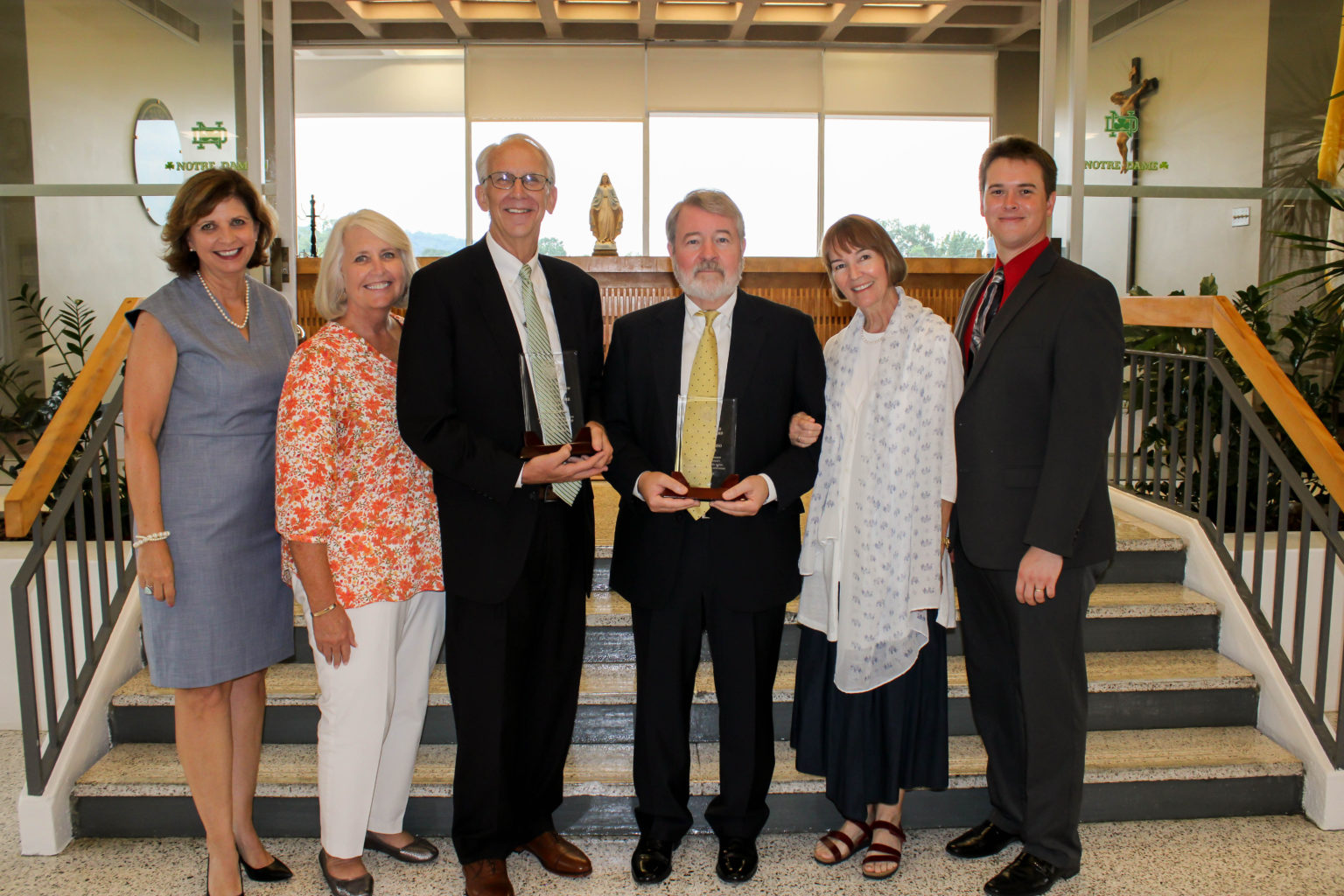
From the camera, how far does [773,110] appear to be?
32.1 feet

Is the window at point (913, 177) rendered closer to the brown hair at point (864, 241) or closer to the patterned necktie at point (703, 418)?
the brown hair at point (864, 241)

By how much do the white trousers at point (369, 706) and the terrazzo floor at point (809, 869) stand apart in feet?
1.00

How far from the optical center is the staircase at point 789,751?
264 cm

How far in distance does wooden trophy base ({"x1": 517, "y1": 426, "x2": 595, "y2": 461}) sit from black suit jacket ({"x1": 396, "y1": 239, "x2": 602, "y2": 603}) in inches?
3.2

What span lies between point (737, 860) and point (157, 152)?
418 cm

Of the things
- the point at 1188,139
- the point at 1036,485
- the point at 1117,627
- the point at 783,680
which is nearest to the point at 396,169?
the point at 1188,139

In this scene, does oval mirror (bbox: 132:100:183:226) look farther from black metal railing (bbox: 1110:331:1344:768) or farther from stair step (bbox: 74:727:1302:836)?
black metal railing (bbox: 1110:331:1344:768)

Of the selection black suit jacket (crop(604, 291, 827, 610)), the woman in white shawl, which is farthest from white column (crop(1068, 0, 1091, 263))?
black suit jacket (crop(604, 291, 827, 610))

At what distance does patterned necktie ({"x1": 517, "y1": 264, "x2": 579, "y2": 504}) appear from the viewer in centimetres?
196

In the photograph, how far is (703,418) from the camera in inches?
79.0

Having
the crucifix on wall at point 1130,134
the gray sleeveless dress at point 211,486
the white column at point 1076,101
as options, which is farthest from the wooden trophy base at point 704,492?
the crucifix on wall at point 1130,134

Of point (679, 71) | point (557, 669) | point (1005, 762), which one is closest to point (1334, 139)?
point (1005, 762)

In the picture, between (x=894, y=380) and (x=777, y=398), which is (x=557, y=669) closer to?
(x=777, y=398)

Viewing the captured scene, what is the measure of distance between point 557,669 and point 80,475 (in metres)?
1.43
